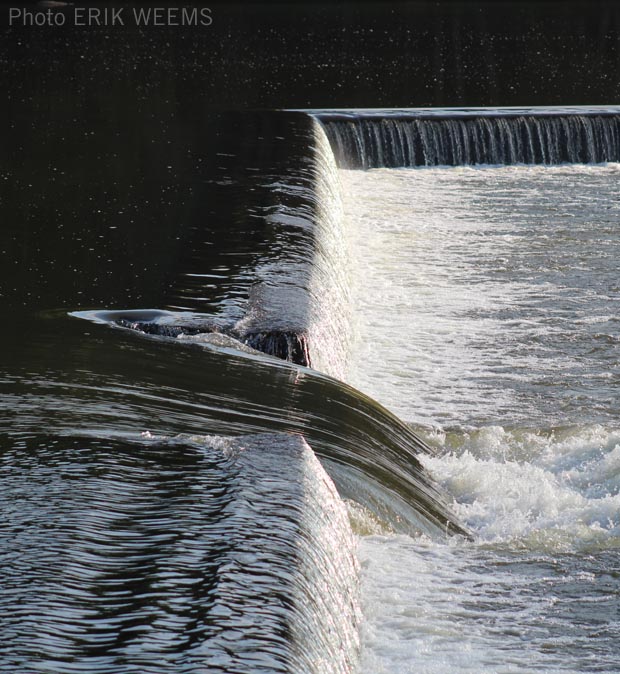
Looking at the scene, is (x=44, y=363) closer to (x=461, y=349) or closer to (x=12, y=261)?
(x=12, y=261)

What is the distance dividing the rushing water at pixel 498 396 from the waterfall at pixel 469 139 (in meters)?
0.52

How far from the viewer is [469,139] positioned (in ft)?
56.4

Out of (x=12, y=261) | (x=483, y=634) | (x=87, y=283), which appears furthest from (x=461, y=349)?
(x=483, y=634)

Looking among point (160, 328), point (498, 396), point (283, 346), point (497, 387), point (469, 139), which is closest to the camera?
point (283, 346)

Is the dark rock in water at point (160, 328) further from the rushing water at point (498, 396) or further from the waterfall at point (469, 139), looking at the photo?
the waterfall at point (469, 139)

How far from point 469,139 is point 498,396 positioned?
957 centimetres

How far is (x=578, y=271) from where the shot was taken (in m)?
11.7

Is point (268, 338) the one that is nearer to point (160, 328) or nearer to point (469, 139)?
point (160, 328)

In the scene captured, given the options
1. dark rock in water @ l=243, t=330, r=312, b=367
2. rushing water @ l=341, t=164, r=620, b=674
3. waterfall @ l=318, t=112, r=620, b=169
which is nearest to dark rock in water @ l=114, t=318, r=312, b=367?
dark rock in water @ l=243, t=330, r=312, b=367

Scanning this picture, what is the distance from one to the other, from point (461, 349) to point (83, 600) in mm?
5820

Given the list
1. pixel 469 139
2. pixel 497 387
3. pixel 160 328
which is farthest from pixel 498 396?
pixel 469 139

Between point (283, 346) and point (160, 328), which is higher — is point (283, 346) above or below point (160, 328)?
below

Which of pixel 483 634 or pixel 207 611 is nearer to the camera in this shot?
pixel 207 611

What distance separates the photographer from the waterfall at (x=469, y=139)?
671 inches
